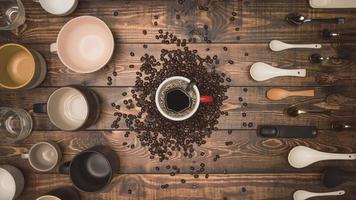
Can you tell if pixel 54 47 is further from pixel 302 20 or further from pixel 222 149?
pixel 302 20

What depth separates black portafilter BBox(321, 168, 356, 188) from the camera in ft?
4.29

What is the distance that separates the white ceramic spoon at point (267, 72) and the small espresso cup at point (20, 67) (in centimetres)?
79

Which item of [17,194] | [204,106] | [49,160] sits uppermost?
[204,106]

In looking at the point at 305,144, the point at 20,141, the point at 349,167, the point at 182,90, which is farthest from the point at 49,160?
the point at 349,167

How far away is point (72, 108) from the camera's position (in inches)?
54.8

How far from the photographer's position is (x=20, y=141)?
4.57 feet

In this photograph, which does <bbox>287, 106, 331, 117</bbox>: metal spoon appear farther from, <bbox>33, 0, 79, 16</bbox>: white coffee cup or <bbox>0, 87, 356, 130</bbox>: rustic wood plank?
<bbox>33, 0, 79, 16</bbox>: white coffee cup

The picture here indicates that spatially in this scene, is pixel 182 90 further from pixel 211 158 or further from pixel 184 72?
pixel 211 158

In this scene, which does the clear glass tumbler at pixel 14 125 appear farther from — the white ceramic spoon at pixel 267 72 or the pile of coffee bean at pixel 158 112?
the white ceramic spoon at pixel 267 72

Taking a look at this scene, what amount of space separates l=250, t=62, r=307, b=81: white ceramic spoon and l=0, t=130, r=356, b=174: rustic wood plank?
0.70 ft

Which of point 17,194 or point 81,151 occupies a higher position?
point 81,151

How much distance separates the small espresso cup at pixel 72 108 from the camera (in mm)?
1297

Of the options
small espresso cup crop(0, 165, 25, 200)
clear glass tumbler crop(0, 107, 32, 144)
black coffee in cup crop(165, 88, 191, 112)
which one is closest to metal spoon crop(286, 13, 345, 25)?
black coffee in cup crop(165, 88, 191, 112)

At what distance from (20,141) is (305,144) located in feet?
3.56
